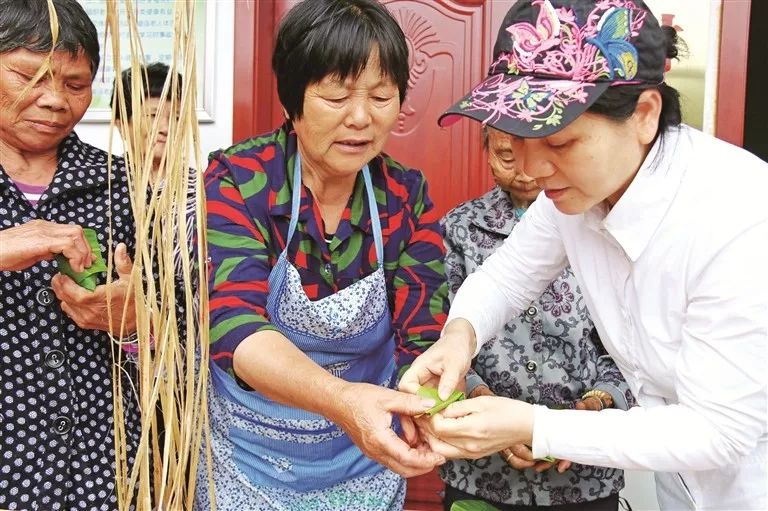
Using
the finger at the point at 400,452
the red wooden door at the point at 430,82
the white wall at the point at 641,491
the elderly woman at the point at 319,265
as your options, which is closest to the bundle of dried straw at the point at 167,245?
the elderly woman at the point at 319,265

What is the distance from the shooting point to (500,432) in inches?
50.8

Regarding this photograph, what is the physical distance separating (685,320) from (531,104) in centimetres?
44

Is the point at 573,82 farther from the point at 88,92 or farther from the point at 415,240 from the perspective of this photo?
the point at 88,92

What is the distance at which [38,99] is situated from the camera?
158 cm

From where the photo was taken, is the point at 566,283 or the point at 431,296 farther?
the point at 566,283

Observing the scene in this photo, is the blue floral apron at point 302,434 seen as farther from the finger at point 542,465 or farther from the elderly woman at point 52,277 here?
the finger at point 542,465

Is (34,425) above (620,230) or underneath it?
underneath

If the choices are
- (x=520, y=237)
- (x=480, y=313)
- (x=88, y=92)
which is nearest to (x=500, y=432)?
(x=480, y=313)

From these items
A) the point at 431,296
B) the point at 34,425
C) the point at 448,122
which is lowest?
the point at 34,425

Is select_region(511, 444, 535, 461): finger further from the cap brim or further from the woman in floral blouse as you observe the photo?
the cap brim

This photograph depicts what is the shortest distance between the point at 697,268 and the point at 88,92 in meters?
1.27

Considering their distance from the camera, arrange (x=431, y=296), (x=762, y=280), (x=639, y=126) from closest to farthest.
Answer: (x=762, y=280)
(x=639, y=126)
(x=431, y=296)

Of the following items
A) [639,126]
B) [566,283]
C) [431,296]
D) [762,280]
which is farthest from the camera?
[566,283]

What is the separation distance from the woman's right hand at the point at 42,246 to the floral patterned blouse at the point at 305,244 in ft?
0.75
